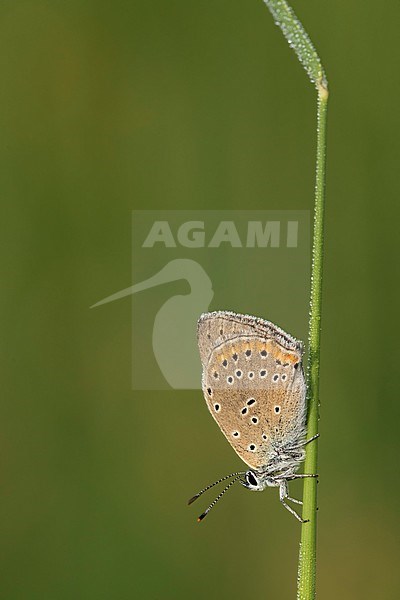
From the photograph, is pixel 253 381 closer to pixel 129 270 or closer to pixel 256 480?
pixel 256 480

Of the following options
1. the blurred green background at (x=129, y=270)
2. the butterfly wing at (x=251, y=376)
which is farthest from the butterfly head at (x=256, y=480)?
the blurred green background at (x=129, y=270)

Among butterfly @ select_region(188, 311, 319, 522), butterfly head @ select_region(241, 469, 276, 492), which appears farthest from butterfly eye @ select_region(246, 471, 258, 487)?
butterfly @ select_region(188, 311, 319, 522)

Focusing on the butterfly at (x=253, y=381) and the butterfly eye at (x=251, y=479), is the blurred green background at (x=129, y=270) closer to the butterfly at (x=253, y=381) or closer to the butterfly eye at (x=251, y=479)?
the butterfly eye at (x=251, y=479)

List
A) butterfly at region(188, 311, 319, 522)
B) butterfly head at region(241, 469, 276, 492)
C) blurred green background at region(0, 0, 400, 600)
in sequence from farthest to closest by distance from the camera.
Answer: blurred green background at region(0, 0, 400, 600)
butterfly head at region(241, 469, 276, 492)
butterfly at region(188, 311, 319, 522)

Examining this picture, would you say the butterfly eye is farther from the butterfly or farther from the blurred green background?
the blurred green background

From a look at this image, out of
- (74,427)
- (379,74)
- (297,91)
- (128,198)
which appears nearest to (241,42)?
(297,91)

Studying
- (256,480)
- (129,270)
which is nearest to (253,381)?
(256,480)
